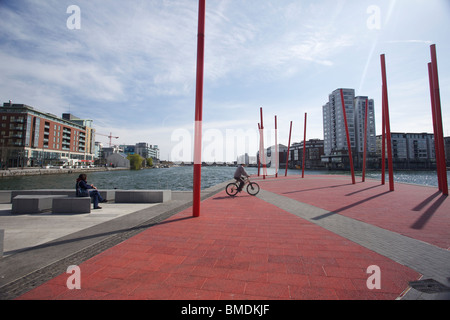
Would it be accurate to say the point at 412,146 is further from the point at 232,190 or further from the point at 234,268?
the point at 234,268

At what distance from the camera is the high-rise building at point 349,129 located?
9788 centimetres

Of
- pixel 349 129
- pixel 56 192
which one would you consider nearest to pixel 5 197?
pixel 56 192

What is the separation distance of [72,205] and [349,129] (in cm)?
11341

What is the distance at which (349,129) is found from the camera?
9919cm

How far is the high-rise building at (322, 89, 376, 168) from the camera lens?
3853 inches

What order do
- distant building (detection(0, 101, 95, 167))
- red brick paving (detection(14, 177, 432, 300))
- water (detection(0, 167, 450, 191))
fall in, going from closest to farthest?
red brick paving (detection(14, 177, 432, 300)), water (detection(0, 167, 450, 191)), distant building (detection(0, 101, 95, 167))

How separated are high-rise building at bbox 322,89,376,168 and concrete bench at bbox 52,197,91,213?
105810 mm

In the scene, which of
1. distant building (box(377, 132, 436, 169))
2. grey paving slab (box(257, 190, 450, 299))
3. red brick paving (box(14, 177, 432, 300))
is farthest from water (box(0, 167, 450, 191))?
distant building (box(377, 132, 436, 169))

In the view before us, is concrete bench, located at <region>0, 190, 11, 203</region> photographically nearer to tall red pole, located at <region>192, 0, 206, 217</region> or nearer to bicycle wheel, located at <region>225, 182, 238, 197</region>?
tall red pole, located at <region>192, 0, 206, 217</region>

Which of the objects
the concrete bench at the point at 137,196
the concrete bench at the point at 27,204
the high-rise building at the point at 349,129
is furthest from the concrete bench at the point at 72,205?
the high-rise building at the point at 349,129

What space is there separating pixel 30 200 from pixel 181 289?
7601 mm

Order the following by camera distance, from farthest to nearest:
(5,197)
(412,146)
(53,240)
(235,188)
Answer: (412,146) → (235,188) → (5,197) → (53,240)
